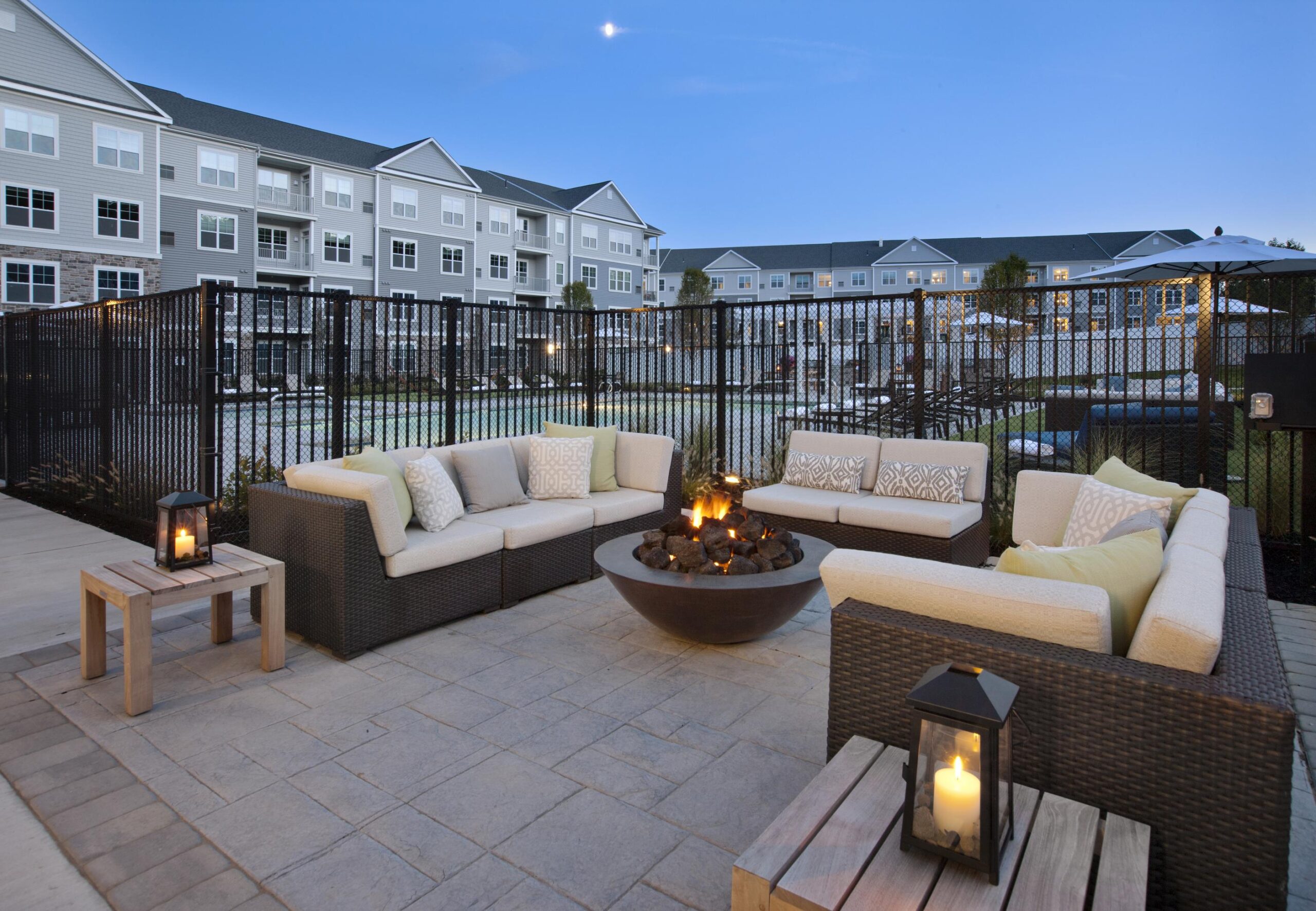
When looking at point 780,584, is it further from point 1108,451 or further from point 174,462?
point 174,462

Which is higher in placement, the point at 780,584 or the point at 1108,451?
the point at 1108,451

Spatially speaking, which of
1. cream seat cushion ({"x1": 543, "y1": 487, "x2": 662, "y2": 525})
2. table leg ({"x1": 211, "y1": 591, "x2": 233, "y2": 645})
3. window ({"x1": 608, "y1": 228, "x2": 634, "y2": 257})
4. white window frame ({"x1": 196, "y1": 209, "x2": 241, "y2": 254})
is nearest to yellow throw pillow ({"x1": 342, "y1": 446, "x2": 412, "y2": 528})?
table leg ({"x1": 211, "y1": 591, "x2": 233, "y2": 645})

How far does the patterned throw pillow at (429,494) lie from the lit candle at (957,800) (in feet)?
10.3

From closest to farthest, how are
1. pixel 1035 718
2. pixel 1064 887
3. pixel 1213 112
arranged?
pixel 1064 887 → pixel 1035 718 → pixel 1213 112

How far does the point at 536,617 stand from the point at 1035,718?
9.31 feet

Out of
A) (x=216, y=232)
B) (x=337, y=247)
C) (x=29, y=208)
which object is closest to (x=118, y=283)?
(x=29, y=208)

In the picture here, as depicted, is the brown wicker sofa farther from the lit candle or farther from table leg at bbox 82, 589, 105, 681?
table leg at bbox 82, 589, 105, 681

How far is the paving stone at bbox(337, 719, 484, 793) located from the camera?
8.02 feet

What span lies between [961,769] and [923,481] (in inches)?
155

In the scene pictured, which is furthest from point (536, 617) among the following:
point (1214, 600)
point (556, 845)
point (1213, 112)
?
point (1213, 112)

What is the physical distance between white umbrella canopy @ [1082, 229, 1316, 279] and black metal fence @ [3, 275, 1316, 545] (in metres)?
0.27

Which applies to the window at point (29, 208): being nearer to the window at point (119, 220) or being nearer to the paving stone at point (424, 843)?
the window at point (119, 220)

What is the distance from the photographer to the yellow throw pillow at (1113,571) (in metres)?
1.84

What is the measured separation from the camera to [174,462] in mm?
5398
